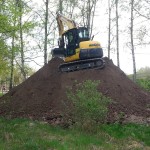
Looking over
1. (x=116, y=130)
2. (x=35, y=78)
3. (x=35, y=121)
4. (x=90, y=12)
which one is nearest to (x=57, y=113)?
(x=35, y=121)

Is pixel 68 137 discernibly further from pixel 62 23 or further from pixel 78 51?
pixel 62 23

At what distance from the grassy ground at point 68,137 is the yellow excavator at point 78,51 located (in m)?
4.49

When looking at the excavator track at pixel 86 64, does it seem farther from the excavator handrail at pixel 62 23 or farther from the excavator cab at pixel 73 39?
the excavator handrail at pixel 62 23

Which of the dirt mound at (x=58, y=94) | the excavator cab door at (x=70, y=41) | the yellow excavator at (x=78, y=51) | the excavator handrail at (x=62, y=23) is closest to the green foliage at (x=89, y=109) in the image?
the dirt mound at (x=58, y=94)

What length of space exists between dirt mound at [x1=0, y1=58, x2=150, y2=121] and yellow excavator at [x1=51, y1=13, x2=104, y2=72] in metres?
0.91

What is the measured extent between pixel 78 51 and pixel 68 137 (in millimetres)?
6408

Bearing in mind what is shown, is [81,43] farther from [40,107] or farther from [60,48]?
[40,107]

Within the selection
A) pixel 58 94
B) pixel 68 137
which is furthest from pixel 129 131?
pixel 58 94

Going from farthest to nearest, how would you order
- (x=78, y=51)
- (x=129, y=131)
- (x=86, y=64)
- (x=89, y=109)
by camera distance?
(x=86, y=64) < (x=78, y=51) < (x=129, y=131) < (x=89, y=109)

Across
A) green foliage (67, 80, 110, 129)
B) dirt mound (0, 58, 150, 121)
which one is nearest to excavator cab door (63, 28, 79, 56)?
dirt mound (0, 58, 150, 121)

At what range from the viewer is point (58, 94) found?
52.6ft

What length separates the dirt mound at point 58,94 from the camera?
14.9 meters

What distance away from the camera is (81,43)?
16203 millimetres

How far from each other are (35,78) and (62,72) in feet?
6.30
